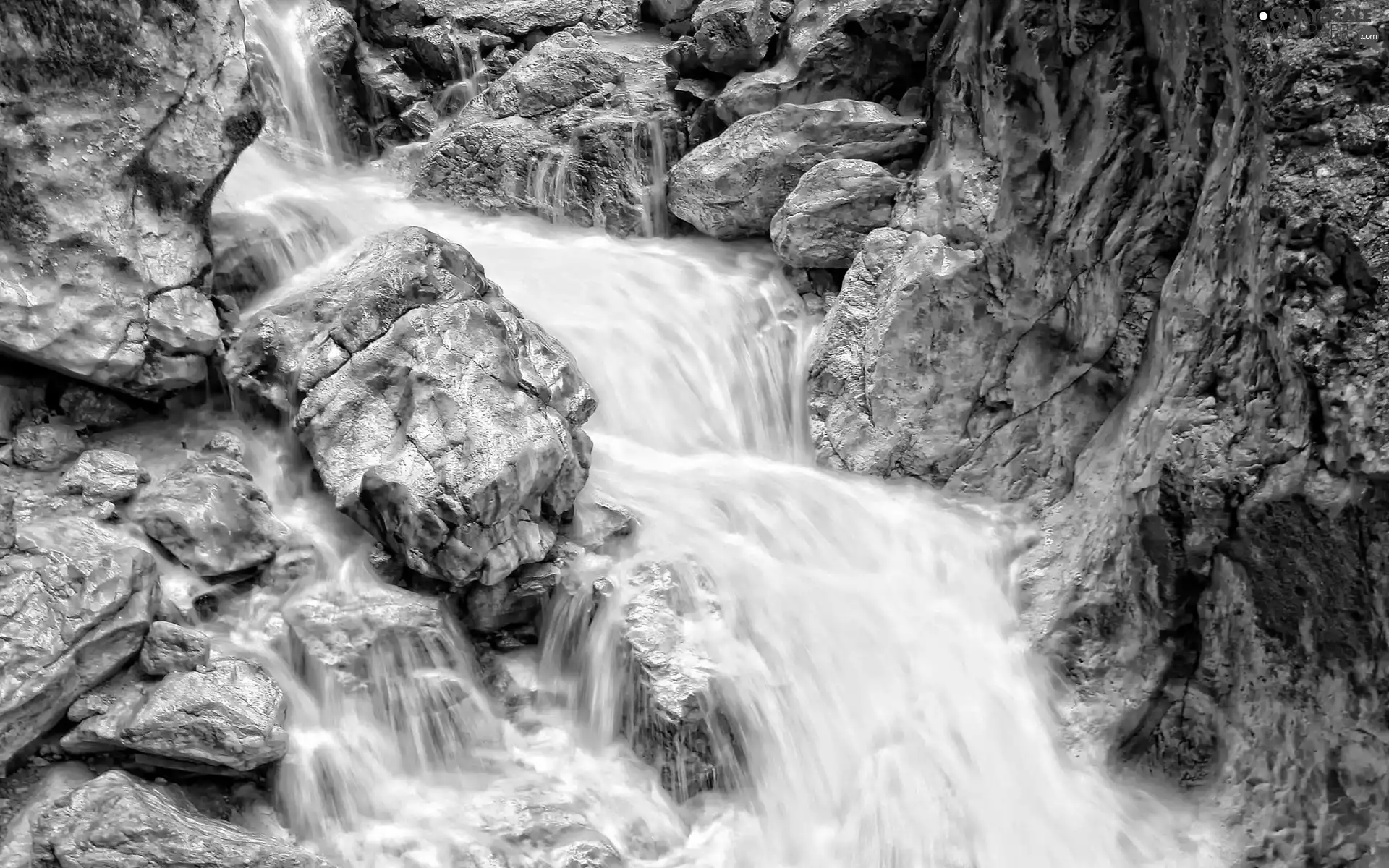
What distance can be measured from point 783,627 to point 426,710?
164cm

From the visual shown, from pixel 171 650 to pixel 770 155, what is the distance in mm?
4880

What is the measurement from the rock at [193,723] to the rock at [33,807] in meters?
0.07

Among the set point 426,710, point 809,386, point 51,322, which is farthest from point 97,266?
point 809,386

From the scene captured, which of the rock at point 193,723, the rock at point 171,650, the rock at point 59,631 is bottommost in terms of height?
the rock at point 193,723

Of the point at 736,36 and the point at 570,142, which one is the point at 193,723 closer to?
the point at 570,142

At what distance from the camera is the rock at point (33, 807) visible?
11.3 feet

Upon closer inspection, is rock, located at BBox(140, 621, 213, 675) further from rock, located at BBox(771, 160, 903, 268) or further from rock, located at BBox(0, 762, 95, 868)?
rock, located at BBox(771, 160, 903, 268)

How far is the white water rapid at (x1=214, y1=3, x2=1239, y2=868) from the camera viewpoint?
420cm

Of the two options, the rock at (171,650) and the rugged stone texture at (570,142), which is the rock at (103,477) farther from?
the rugged stone texture at (570,142)

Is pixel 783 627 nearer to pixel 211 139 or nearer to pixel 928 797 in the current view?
pixel 928 797

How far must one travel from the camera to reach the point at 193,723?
3762 millimetres

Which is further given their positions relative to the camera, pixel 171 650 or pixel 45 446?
pixel 45 446

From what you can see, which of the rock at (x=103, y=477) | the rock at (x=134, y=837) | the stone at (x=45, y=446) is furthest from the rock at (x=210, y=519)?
the rock at (x=134, y=837)

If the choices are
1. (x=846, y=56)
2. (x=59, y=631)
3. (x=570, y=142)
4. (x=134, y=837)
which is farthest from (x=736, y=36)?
(x=134, y=837)
